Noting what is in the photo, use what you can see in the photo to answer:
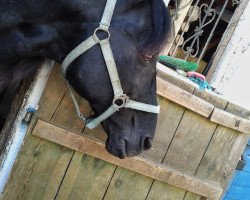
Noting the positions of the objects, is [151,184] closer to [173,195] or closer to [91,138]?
[173,195]

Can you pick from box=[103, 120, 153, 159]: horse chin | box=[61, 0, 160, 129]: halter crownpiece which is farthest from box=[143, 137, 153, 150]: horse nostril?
box=[61, 0, 160, 129]: halter crownpiece

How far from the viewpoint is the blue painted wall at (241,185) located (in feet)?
9.88

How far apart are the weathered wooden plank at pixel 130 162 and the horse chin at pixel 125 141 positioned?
285mm

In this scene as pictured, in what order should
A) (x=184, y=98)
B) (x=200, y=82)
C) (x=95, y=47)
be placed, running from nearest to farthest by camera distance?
(x=95, y=47) < (x=184, y=98) < (x=200, y=82)

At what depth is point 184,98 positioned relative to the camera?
2.18 m

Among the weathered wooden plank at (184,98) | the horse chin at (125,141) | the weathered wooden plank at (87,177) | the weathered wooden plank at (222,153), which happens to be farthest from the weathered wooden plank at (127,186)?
the weathered wooden plank at (184,98)

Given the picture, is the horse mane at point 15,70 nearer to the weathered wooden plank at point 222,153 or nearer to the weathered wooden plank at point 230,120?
the weathered wooden plank at point 230,120

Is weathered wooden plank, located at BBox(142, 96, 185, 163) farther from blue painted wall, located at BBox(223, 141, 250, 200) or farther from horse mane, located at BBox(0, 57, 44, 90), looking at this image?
blue painted wall, located at BBox(223, 141, 250, 200)

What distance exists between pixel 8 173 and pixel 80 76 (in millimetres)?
793

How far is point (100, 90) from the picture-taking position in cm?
176

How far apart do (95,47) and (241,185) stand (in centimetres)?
209

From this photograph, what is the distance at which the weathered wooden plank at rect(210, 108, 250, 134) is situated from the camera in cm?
225

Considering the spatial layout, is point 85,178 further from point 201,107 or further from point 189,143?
point 201,107

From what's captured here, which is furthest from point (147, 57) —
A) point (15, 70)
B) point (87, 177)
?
point (87, 177)
